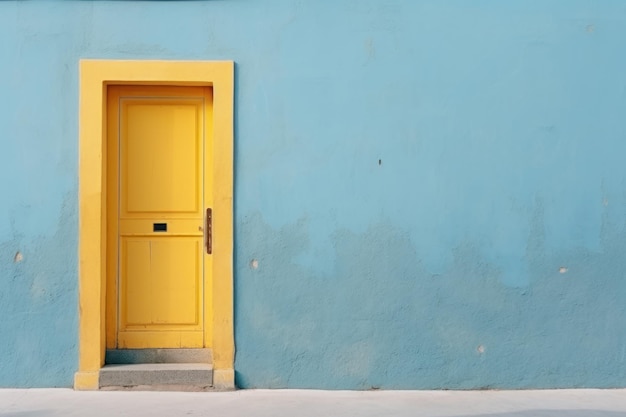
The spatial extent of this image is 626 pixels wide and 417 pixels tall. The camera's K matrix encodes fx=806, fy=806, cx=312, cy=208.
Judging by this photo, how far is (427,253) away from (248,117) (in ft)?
5.42

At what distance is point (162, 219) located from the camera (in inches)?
239

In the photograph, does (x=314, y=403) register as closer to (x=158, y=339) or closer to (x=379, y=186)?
(x=158, y=339)

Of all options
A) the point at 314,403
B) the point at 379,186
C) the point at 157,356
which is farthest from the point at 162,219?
the point at 314,403

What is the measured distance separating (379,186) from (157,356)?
2.09 metres

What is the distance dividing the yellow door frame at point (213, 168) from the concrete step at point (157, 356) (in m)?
0.16

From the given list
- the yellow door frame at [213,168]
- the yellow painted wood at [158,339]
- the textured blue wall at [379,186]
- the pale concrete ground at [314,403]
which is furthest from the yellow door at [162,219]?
the pale concrete ground at [314,403]

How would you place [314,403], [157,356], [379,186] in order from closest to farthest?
1. [314,403]
2. [379,186]
3. [157,356]

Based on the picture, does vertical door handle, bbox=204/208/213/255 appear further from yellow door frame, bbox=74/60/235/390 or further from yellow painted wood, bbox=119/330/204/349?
yellow painted wood, bbox=119/330/204/349

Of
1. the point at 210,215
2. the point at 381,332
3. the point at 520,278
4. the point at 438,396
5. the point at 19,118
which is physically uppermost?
the point at 19,118

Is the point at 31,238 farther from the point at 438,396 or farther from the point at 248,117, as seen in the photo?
the point at 438,396

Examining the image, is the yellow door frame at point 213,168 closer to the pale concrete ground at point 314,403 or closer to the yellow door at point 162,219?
the yellow door at point 162,219

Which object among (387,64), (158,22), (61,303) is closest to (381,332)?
(387,64)

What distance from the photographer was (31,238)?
5820 millimetres

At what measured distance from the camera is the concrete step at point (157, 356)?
6016 mm
